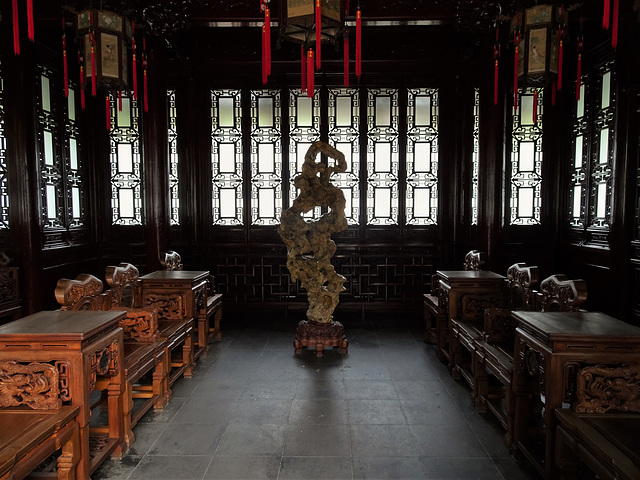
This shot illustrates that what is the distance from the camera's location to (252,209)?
20.3 ft

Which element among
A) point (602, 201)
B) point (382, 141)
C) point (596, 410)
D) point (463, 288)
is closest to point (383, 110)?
point (382, 141)

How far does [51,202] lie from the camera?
16.8ft

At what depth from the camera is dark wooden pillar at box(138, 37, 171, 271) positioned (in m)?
5.00

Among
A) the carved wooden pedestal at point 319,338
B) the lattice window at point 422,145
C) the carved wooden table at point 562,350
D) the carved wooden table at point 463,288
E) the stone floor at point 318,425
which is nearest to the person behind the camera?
the carved wooden table at point 562,350

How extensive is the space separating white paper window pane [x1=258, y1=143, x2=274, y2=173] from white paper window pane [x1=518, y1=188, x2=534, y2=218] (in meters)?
3.30

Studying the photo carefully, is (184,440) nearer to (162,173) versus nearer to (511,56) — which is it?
(162,173)

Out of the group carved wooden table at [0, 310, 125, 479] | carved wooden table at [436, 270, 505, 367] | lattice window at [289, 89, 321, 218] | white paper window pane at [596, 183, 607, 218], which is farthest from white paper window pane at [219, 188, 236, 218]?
white paper window pane at [596, 183, 607, 218]

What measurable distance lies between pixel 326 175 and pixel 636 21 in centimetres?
317

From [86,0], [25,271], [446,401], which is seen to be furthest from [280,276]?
[86,0]

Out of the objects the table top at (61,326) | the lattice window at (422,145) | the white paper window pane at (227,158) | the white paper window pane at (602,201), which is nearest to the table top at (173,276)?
the table top at (61,326)

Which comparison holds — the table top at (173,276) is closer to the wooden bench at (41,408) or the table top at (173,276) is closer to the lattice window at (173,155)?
the wooden bench at (41,408)

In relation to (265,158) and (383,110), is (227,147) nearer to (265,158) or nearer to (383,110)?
(265,158)

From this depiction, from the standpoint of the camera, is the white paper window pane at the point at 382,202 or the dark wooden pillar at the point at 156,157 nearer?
the dark wooden pillar at the point at 156,157

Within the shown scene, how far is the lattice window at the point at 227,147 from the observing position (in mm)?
6160
